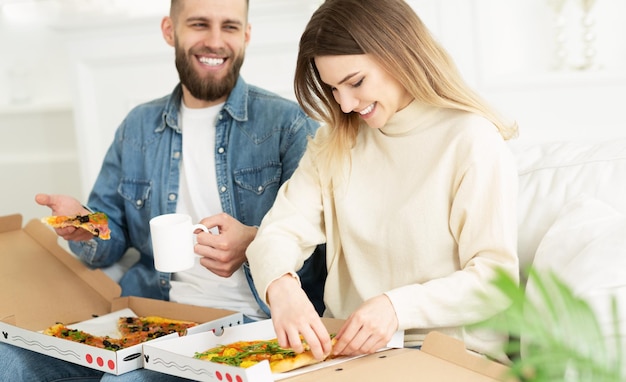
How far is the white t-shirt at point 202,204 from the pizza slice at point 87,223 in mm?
219

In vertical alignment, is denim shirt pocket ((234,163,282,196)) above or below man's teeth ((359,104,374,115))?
below

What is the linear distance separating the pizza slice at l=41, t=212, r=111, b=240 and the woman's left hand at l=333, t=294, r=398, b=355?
73 cm

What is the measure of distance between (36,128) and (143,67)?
77 cm

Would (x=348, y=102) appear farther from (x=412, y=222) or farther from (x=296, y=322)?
(x=296, y=322)

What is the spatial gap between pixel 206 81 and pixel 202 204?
316 millimetres

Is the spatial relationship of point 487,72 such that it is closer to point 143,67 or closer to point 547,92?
point 547,92

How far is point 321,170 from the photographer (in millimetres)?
1660

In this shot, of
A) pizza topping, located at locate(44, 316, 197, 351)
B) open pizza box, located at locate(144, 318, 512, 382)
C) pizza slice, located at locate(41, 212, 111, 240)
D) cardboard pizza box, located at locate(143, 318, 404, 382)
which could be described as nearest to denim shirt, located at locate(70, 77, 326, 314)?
pizza slice, located at locate(41, 212, 111, 240)

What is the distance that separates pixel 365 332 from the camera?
1326 mm

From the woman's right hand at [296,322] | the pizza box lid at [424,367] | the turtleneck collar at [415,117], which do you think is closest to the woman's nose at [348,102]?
the turtleneck collar at [415,117]

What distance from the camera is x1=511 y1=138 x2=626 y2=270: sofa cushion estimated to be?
1.57 m

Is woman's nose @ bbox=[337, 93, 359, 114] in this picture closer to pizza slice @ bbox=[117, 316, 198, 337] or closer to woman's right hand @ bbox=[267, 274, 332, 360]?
woman's right hand @ bbox=[267, 274, 332, 360]

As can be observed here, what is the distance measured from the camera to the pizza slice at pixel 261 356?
51.0 inches

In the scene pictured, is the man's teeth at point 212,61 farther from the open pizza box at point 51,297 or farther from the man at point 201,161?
the open pizza box at point 51,297
